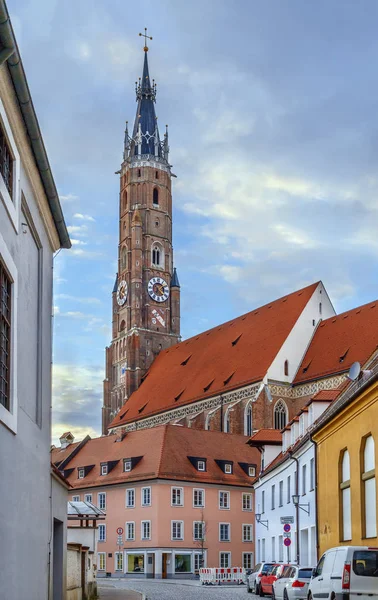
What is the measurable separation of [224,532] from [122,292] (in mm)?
45047

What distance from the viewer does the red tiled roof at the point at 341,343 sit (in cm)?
6538

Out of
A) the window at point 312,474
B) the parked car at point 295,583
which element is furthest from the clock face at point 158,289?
the parked car at point 295,583

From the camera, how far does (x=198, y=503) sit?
56656 millimetres

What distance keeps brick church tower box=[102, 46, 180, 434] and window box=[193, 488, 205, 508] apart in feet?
115

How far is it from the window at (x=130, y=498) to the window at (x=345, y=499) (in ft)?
119

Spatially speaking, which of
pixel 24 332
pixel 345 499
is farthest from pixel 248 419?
pixel 24 332

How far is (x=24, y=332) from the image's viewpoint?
14.4 metres

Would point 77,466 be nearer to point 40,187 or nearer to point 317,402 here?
point 317,402

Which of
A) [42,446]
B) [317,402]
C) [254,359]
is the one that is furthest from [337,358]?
[42,446]

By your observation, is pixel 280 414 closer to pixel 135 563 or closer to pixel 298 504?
pixel 135 563

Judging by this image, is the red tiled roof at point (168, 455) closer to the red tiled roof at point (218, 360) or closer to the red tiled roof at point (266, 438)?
the red tiled roof at point (218, 360)

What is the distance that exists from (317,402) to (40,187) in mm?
15828

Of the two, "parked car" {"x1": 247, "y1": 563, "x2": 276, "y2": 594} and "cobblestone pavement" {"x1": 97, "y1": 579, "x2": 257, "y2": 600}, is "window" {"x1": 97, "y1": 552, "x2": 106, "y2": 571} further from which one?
"parked car" {"x1": 247, "y1": 563, "x2": 276, "y2": 594}

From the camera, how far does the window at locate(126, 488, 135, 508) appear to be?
56.8 meters
